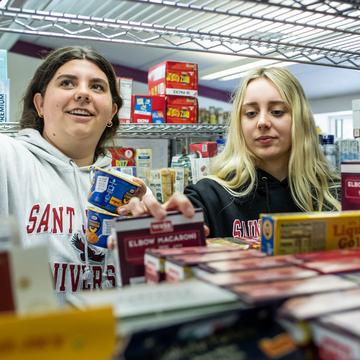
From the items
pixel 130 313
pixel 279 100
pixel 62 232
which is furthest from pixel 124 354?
pixel 279 100

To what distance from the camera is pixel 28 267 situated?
0.44m

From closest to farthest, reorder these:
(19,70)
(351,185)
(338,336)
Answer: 1. (338,336)
2. (351,185)
3. (19,70)

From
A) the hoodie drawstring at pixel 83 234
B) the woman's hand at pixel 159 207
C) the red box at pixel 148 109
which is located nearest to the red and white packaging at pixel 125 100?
the red box at pixel 148 109

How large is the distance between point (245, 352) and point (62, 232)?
1072mm

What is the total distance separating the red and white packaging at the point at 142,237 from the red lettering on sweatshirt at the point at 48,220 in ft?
2.43

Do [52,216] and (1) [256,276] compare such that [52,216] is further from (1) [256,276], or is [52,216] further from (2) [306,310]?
(2) [306,310]

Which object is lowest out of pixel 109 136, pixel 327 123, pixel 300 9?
pixel 109 136

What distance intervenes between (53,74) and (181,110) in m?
0.85

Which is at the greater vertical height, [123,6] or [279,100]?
[123,6]

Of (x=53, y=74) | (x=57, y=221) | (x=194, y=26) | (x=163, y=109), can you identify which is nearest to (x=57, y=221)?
(x=57, y=221)

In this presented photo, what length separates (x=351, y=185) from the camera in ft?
3.04

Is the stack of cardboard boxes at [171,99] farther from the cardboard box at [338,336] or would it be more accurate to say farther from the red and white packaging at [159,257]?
the cardboard box at [338,336]

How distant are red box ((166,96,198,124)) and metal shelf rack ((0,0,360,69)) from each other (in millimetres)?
966

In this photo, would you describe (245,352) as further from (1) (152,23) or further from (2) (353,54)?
(2) (353,54)
